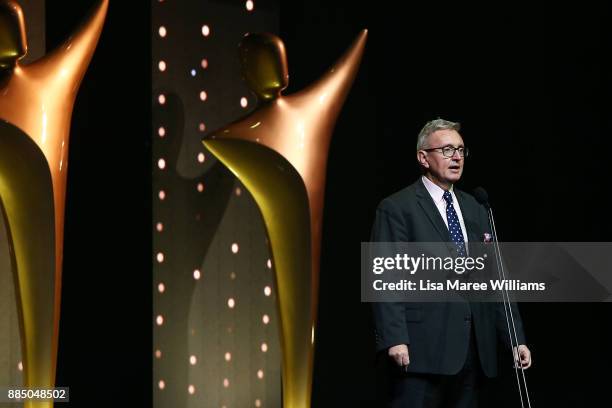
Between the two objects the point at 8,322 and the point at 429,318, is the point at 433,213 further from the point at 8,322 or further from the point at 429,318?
the point at 8,322

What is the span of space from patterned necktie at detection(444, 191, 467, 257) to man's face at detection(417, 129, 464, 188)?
2.0 inches

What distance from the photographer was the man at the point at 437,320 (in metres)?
3.38

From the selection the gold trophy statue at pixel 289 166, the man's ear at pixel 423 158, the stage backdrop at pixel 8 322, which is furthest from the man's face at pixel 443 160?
the stage backdrop at pixel 8 322

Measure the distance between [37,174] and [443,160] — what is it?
136 cm

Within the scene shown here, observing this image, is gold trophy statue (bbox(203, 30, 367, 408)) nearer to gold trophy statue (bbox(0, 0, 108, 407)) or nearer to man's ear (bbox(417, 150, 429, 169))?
man's ear (bbox(417, 150, 429, 169))

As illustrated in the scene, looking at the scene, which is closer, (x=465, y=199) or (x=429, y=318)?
(x=429, y=318)

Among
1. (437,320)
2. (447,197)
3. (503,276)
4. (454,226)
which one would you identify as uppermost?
(447,197)

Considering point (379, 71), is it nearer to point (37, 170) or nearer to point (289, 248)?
point (289, 248)

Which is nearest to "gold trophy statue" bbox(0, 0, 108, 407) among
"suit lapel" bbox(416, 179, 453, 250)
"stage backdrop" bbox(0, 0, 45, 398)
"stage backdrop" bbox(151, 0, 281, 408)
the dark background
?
"stage backdrop" bbox(0, 0, 45, 398)

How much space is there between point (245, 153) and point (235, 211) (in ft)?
1.79

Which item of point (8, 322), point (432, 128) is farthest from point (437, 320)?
point (8, 322)

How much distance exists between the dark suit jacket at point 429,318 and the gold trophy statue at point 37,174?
1092 mm

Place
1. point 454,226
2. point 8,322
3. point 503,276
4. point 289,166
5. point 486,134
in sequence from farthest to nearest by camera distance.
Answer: point 486,134 → point 8,322 → point 289,166 → point 454,226 → point 503,276

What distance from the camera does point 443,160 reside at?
137 inches
